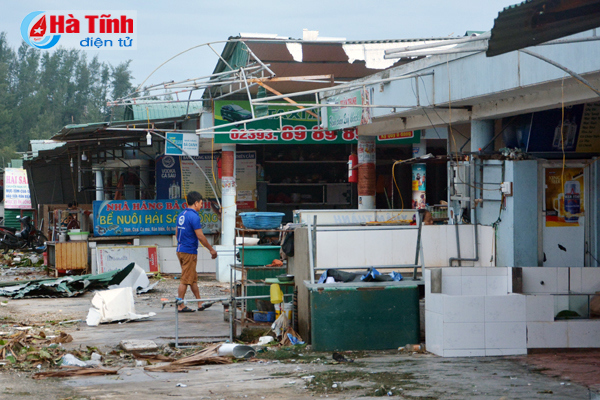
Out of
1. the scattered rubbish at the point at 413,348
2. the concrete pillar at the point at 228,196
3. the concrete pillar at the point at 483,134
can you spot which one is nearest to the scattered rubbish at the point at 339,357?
the scattered rubbish at the point at 413,348

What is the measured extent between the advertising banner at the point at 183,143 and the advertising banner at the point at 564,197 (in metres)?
9.11

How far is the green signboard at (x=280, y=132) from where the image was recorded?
16.8m

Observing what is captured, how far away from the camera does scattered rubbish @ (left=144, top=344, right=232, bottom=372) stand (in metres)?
7.18

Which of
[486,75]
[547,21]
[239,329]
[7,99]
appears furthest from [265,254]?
[7,99]

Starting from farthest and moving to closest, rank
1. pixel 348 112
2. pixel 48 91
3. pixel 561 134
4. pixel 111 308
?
pixel 48 91
pixel 348 112
pixel 111 308
pixel 561 134

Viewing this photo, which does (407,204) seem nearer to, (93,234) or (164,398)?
(93,234)

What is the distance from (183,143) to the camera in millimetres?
16719

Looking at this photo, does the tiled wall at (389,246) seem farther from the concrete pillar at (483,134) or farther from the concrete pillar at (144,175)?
the concrete pillar at (144,175)

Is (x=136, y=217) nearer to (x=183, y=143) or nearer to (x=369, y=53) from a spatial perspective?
(x=183, y=143)

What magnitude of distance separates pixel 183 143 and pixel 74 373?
1034cm

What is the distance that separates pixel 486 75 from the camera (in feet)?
31.0

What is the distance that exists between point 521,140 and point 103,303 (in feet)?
22.2

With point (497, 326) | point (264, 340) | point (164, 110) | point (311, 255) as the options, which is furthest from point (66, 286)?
point (164, 110)

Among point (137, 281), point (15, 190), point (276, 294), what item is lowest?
point (137, 281)
